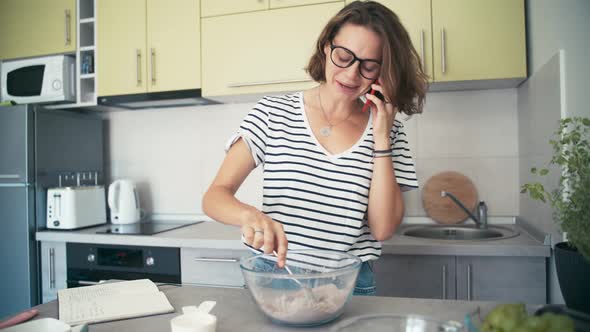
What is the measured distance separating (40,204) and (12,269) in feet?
1.18

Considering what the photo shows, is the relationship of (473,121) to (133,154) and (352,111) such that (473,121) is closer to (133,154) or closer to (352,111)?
(352,111)

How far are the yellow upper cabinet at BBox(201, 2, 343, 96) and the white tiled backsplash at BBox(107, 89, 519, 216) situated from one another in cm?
32

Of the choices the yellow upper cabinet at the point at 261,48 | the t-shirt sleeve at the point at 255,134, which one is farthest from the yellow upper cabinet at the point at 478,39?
the t-shirt sleeve at the point at 255,134

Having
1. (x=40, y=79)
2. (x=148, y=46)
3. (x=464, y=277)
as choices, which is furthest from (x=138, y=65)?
(x=464, y=277)

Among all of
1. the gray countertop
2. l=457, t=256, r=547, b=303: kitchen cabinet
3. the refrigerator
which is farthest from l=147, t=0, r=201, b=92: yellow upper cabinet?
l=457, t=256, r=547, b=303: kitchen cabinet

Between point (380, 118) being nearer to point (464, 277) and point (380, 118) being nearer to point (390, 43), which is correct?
point (390, 43)

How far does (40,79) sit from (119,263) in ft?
3.89

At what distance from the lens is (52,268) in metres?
2.12

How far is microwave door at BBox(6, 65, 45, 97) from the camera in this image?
93.0 inches

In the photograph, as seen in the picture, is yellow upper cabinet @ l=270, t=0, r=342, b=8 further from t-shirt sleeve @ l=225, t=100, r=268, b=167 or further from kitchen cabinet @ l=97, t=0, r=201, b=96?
t-shirt sleeve @ l=225, t=100, r=268, b=167

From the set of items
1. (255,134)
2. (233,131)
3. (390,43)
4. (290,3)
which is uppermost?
(290,3)

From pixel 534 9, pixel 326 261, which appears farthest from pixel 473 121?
pixel 326 261

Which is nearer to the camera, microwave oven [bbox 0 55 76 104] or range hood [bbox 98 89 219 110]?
range hood [bbox 98 89 219 110]

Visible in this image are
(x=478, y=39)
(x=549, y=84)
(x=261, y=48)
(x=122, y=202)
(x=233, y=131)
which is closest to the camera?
(x=549, y=84)
